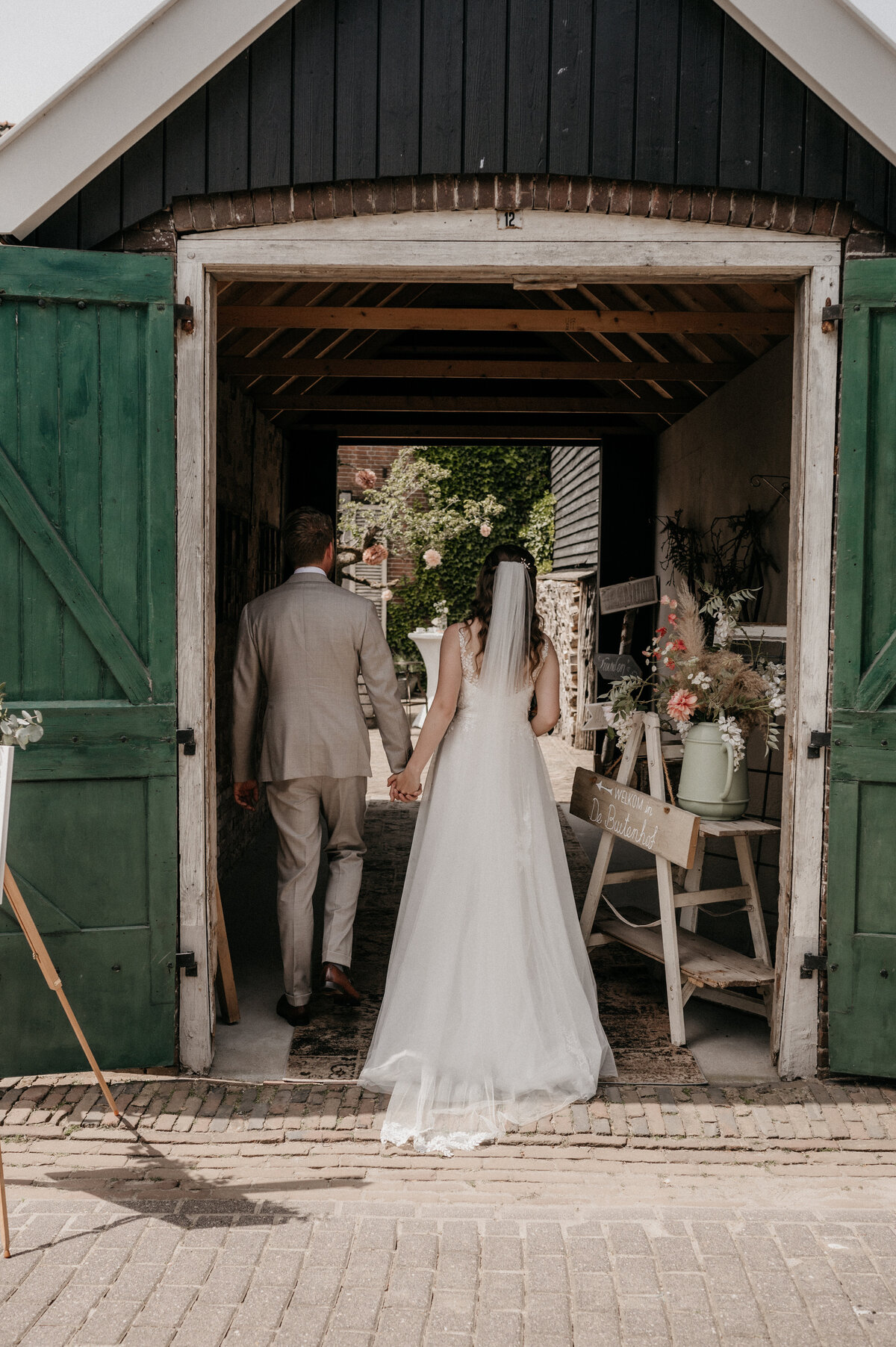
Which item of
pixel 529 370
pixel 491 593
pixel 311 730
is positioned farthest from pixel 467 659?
pixel 529 370

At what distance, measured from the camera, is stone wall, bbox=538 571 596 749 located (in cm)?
1187

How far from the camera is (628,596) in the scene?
9.38 meters

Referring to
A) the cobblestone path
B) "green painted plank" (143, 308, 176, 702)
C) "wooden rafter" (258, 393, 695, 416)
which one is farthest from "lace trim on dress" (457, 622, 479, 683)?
"wooden rafter" (258, 393, 695, 416)

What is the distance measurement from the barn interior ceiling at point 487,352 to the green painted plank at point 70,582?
1172mm

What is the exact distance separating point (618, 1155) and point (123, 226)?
3565mm

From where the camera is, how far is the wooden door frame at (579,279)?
12.3ft

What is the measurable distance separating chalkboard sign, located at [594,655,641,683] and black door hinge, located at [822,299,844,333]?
469 cm

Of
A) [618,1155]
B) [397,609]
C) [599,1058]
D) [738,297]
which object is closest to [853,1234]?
[618,1155]

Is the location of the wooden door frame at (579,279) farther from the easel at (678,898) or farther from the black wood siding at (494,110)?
the easel at (678,898)

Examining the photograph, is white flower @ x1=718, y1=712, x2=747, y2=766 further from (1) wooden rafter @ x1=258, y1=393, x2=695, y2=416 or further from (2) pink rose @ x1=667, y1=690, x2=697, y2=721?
(1) wooden rafter @ x1=258, y1=393, x2=695, y2=416

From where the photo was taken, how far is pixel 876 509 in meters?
3.69

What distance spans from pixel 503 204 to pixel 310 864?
2651 millimetres

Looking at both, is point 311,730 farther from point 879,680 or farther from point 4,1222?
point 879,680

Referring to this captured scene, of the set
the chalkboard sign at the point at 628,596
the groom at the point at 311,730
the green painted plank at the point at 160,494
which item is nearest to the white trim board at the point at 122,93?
the green painted plank at the point at 160,494
